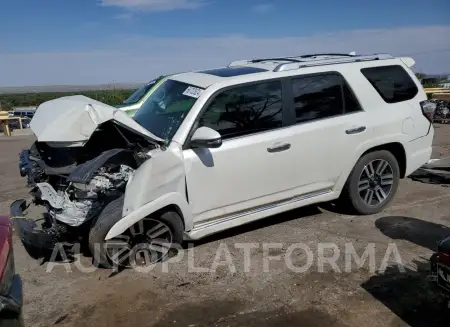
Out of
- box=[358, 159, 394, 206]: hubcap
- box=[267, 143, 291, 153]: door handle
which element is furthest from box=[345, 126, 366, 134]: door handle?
box=[267, 143, 291, 153]: door handle

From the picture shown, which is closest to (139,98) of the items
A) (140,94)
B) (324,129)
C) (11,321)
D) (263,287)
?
(140,94)

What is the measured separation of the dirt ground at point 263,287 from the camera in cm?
338

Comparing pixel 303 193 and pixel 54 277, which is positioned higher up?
pixel 303 193

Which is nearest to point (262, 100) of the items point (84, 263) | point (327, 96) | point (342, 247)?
point (327, 96)

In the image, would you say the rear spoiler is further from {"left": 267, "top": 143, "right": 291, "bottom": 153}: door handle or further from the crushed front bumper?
the crushed front bumper

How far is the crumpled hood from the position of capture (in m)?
4.09

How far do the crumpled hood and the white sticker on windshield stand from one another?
0.63 meters

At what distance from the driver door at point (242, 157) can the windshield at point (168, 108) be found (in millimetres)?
253

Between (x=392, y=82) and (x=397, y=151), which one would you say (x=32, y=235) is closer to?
(x=397, y=151)

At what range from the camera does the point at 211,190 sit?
173 inches

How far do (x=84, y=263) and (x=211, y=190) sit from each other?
1.47 m

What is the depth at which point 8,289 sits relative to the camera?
2.05 metres

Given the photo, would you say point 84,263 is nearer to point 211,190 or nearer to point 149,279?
point 149,279

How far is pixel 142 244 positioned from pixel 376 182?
2.93m
